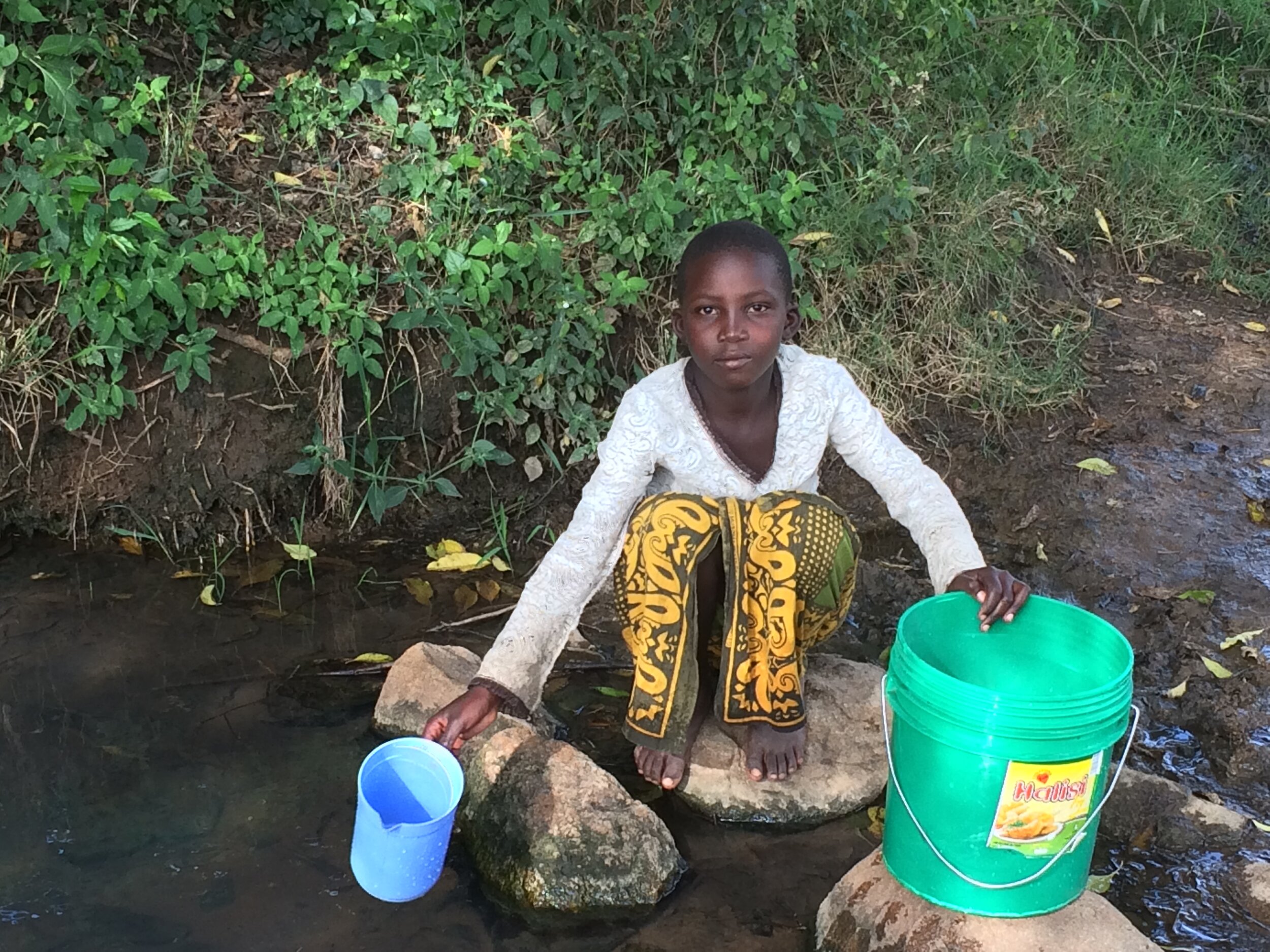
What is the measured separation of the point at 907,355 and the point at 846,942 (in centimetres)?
243

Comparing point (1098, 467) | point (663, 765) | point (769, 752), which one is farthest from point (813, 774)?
point (1098, 467)

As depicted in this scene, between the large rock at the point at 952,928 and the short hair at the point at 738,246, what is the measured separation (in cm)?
118

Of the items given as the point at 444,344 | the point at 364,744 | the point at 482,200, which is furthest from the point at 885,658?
the point at 482,200

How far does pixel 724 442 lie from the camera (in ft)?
8.45

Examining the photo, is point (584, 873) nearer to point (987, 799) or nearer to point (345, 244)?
point (987, 799)

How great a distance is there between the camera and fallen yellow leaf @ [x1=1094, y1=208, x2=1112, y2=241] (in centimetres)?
507

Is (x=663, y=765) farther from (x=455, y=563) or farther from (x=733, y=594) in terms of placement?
(x=455, y=563)

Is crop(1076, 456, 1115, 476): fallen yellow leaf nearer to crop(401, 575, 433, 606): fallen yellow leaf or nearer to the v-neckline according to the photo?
the v-neckline

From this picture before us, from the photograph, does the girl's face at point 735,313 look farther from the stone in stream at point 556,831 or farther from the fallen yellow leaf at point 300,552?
the fallen yellow leaf at point 300,552

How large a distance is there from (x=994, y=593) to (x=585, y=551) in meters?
0.84

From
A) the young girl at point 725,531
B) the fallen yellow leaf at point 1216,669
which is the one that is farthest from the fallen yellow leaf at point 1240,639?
the young girl at point 725,531

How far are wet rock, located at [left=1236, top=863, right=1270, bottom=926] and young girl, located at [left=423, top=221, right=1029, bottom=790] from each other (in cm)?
83

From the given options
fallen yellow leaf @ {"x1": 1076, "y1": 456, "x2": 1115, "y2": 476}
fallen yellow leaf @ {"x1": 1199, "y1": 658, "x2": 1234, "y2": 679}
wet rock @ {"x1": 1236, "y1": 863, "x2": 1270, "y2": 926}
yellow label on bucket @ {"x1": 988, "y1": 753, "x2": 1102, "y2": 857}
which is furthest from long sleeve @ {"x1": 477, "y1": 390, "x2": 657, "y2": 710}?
fallen yellow leaf @ {"x1": 1076, "y1": 456, "x2": 1115, "y2": 476}

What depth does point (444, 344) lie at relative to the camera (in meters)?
3.77
